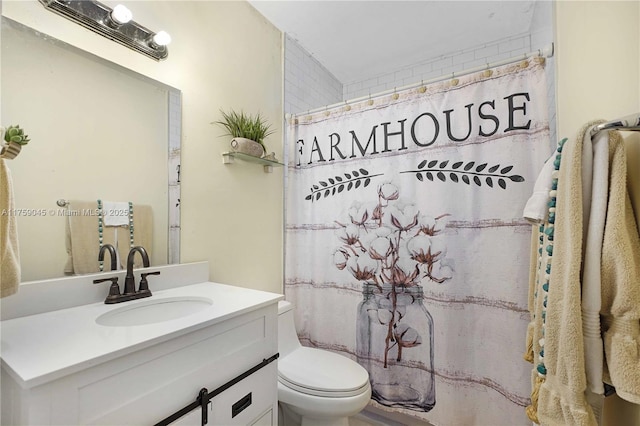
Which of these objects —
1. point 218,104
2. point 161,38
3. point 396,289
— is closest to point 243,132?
point 218,104

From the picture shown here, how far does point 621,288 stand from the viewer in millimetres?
703

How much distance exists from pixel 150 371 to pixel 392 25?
91.0 inches

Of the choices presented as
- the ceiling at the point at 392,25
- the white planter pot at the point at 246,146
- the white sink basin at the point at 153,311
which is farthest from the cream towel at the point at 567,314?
the ceiling at the point at 392,25

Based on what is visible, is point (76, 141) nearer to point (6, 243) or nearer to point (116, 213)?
point (116, 213)

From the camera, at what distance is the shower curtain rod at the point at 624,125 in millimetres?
692

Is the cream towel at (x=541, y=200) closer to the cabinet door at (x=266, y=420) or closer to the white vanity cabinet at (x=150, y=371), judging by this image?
the white vanity cabinet at (x=150, y=371)

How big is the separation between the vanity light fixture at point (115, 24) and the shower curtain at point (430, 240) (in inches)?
38.7

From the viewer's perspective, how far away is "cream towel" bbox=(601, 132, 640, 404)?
0.69 m

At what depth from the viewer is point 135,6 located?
1244mm

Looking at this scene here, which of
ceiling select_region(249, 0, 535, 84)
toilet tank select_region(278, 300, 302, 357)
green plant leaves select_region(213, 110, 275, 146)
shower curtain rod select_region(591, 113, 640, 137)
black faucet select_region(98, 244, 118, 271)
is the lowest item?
toilet tank select_region(278, 300, 302, 357)

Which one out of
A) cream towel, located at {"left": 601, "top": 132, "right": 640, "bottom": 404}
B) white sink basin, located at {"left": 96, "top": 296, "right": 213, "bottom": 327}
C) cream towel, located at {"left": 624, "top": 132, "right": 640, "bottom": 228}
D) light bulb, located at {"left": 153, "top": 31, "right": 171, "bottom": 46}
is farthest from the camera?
light bulb, located at {"left": 153, "top": 31, "right": 171, "bottom": 46}

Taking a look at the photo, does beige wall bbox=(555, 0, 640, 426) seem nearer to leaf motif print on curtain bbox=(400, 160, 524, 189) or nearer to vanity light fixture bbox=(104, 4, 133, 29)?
leaf motif print on curtain bbox=(400, 160, 524, 189)

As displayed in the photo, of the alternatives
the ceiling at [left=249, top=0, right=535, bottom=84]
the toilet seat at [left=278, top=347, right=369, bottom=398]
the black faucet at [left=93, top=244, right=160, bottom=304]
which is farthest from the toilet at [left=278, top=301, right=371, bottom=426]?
the ceiling at [left=249, top=0, right=535, bottom=84]

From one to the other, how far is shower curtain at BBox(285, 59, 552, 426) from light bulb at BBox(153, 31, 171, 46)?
3.12 feet
